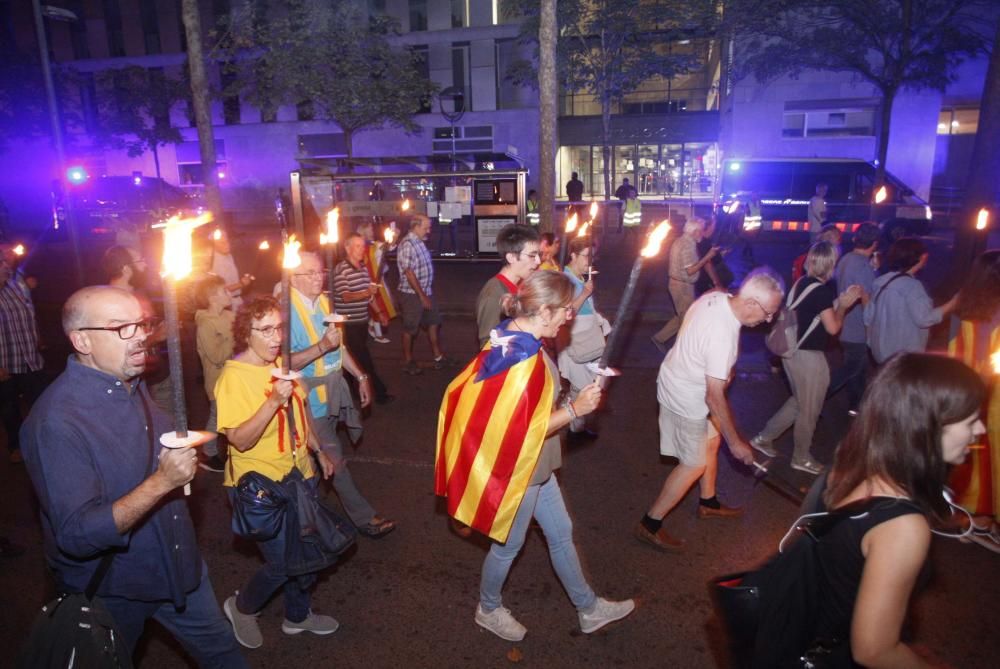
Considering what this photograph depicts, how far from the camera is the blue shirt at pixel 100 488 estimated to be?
233 centimetres

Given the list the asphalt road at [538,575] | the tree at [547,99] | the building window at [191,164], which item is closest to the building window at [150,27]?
the building window at [191,164]

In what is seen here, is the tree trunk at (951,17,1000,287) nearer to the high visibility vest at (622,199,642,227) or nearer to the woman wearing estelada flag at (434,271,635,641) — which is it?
the woman wearing estelada flag at (434,271,635,641)

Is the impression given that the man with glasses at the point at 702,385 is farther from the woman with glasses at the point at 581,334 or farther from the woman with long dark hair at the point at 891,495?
the woman with long dark hair at the point at 891,495

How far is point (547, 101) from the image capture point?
1166 centimetres

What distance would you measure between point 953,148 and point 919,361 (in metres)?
34.0

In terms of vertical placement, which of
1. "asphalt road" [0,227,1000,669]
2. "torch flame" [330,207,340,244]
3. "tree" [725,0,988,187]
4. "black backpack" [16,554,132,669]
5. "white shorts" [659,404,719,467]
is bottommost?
"asphalt road" [0,227,1000,669]

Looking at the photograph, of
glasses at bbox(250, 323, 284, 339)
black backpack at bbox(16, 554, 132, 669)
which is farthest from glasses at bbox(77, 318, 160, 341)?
black backpack at bbox(16, 554, 132, 669)

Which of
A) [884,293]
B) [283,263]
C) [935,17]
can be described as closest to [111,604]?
[283,263]

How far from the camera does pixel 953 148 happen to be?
96.1 ft

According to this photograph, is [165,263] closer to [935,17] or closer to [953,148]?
[935,17]

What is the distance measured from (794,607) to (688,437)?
7.91 ft

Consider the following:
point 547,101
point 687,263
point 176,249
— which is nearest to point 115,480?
point 176,249

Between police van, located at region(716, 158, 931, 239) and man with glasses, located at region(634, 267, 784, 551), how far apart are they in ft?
48.1

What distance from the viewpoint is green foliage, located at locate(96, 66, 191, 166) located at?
120 feet
